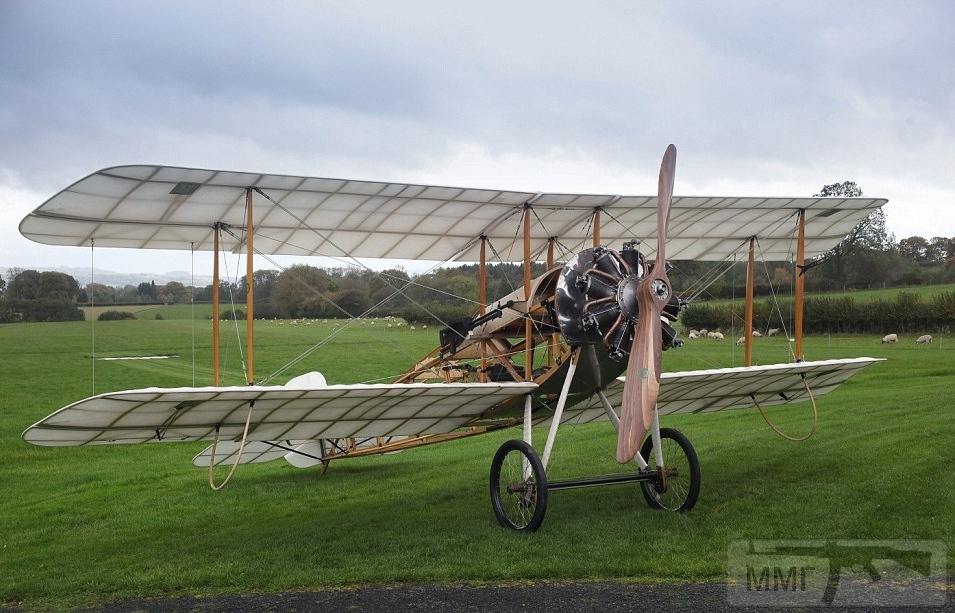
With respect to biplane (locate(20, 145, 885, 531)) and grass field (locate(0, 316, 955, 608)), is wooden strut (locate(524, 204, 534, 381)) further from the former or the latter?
grass field (locate(0, 316, 955, 608))

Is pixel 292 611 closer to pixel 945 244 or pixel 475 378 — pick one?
pixel 475 378

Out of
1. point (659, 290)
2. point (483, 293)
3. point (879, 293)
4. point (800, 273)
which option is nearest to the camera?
point (659, 290)

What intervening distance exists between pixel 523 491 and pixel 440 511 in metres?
2.10

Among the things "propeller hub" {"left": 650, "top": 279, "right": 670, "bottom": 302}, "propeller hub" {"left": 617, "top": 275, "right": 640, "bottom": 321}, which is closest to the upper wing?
"propeller hub" {"left": 617, "top": 275, "right": 640, "bottom": 321}

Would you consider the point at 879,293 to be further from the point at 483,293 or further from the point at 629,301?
the point at 629,301

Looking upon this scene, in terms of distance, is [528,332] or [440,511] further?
[440,511]

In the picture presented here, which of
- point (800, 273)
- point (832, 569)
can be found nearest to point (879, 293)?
point (800, 273)

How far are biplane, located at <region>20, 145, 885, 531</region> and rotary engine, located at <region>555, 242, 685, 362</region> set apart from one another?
0.06 ft

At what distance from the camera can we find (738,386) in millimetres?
11648

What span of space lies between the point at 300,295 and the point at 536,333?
1061 cm

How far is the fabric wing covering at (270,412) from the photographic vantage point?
25.7ft

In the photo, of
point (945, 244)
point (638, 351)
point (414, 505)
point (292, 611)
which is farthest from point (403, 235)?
point (945, 244)

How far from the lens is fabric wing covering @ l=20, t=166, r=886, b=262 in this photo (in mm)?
10000

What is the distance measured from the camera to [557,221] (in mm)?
12758
